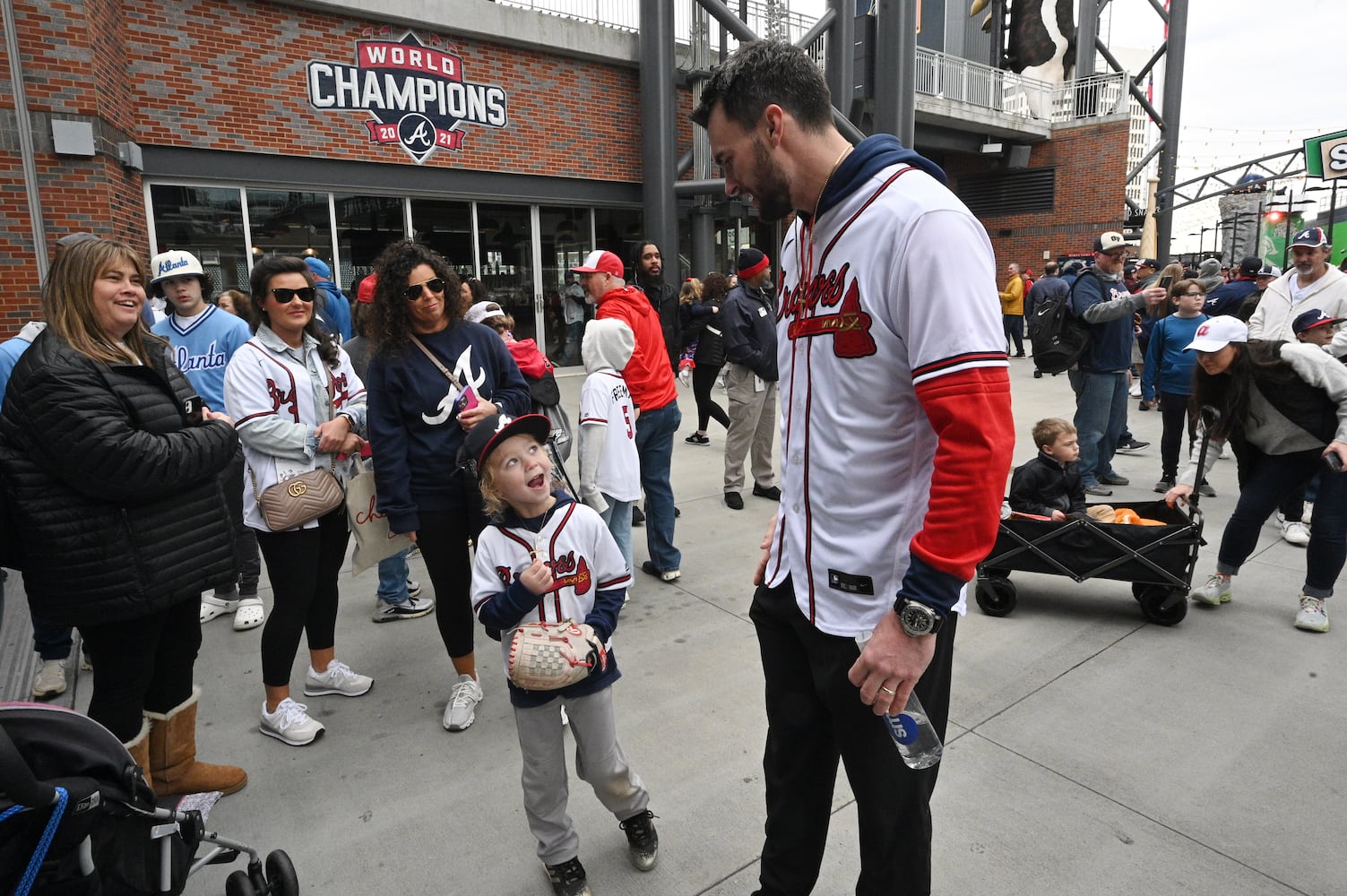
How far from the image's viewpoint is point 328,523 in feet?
11.2

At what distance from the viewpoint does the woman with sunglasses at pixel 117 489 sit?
2.30m

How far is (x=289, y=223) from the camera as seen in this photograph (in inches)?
435

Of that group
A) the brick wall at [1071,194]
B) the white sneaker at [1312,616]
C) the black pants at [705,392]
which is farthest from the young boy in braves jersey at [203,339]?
the brick wall at [1071,194]

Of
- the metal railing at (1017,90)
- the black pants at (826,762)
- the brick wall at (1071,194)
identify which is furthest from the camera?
the brick wall at (1071,194)

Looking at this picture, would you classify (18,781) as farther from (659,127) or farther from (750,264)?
(659,127)

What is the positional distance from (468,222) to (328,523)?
33.5ft

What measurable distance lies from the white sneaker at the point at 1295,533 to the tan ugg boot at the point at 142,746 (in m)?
6.60

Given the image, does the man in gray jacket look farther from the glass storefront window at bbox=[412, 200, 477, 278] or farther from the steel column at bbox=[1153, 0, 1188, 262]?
the steel column at bbox=[1153, 0, 1188, 262]

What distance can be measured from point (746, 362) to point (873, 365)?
192 inches

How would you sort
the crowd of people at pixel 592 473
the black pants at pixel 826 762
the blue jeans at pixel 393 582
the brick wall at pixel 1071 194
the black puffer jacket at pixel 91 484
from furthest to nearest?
the brick wall at pixel 1071 194
the blue jeans at pixel 393 582
the black puffer jacket at pixel 91 484
the black pants at pixel 826 762
the crowd of people at pixel 592 473

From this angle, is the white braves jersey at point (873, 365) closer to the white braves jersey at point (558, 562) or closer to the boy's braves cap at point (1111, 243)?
the white braves jersey at point (558, 562)

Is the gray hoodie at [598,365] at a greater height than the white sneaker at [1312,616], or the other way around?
the gray hoodie at [598,365]

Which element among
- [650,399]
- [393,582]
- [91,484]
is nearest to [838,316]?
[91,484]

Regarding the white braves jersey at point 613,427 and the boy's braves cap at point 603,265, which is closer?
the white braves jersey at point 613,427
